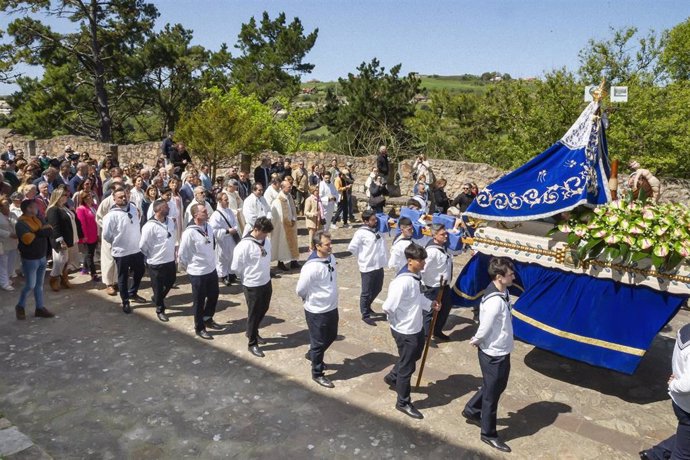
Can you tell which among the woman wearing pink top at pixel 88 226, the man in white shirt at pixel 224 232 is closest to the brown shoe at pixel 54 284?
the woman wearing pink top at pixel 88 226

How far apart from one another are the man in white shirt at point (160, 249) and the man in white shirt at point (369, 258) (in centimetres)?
249

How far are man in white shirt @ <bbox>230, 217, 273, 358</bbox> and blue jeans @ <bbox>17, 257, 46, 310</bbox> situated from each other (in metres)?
2.96

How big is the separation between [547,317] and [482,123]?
926 inches

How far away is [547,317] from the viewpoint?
6.34m

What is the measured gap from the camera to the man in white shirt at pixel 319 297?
614 centimetres

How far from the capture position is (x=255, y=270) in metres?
6.86

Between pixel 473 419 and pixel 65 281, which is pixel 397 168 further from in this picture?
pixel 473 419

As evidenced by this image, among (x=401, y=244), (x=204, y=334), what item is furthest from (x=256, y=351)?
(x=401, y=244)

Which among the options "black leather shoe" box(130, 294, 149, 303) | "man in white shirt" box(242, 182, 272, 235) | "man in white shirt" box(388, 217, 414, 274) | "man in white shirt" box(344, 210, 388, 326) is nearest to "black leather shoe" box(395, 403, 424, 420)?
"man in white shirt" box(388, 217, 414, 274)

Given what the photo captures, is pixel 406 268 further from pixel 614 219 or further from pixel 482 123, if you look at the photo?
pixel 482 123

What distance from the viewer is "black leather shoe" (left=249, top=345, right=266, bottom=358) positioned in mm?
6898

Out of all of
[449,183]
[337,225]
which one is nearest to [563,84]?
[449,183]

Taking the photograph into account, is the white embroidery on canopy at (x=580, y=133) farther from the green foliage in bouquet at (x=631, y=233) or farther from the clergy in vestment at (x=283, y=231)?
the clergy in vestment at (x=283, y=231)

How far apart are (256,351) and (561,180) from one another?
4111 millimetres
